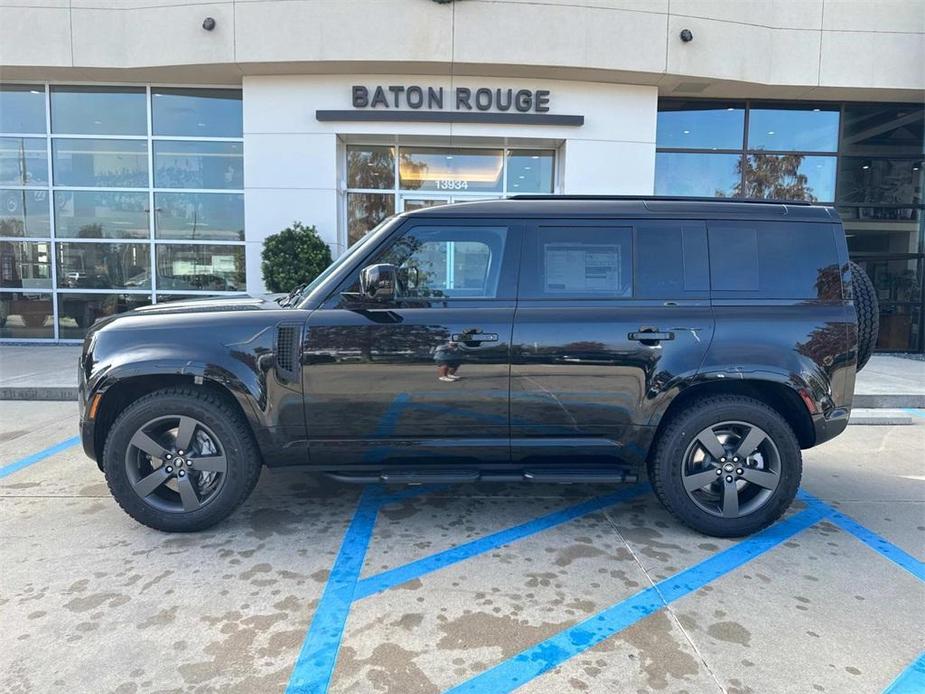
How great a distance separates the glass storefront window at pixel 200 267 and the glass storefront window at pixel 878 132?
11817mm

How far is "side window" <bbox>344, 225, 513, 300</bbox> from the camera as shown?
12.1 feet

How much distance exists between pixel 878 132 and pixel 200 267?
13.2 metres

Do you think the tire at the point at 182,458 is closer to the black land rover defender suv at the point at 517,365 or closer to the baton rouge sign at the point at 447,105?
the black land rover defender suv at the point at 517,365

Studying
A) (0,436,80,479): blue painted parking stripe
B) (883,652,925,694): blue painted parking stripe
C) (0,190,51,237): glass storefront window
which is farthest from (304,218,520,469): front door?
(0,190,51,237): glass storefront window

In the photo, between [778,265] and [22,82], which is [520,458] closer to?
[778,265]

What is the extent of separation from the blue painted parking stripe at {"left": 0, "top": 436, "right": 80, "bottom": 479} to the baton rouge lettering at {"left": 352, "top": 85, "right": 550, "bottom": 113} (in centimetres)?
700

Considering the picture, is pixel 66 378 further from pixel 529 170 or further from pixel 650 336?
pixel 529 170

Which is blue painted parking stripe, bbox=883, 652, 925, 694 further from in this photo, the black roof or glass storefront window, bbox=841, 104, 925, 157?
glass storefront window, bbox=841, 104, 925, 157

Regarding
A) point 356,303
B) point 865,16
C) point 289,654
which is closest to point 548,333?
point 356,303

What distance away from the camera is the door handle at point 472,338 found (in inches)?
141

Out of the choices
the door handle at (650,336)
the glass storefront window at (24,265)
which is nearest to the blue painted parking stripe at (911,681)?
the door handle at (650,336)

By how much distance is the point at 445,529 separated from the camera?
12.6 ft

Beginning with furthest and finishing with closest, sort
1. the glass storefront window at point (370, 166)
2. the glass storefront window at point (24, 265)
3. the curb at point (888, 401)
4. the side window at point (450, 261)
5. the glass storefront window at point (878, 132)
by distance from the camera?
the glass storefront window at point (878, 132), the glass storefront window at point (24, 265), the glass storefront window at point (370, 166), the curb at point (888, 401), the side window at point (450, 261)

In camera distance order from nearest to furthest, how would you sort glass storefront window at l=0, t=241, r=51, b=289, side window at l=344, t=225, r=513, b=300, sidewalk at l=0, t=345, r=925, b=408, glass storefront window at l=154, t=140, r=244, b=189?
side window at l=344, t=225, r=513, b=300
sidewalk at l=0, t=345, r=925, b=408
glass storefront window at l=154, t=140, r=244, b=189
glass storefront window at l=0, t=241, r=51, b=289
